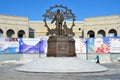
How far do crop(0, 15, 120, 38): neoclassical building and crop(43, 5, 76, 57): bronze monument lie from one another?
47.7m

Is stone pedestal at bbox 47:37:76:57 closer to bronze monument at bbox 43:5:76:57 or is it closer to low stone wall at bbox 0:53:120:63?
bronze monument at bbox 43:5:76:57

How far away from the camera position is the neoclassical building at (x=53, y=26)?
73625 millimetres

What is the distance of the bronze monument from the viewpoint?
2267 centimetres

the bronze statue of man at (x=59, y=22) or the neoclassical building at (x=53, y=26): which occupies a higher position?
the neoclassical building at (x=53, y=26)

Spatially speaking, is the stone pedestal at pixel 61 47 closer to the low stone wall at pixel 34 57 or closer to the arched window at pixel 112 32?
the low stone wall at pixel 34 57

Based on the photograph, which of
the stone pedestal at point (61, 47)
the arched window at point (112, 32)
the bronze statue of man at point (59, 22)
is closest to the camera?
the stone pedestal at point (61, 47)

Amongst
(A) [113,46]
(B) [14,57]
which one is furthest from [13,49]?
(A) [113,46]

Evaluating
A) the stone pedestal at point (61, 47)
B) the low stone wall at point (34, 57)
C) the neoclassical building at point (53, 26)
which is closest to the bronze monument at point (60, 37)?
the stone pedestal at point (61, 47)

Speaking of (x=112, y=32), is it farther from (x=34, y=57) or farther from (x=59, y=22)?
(x=59, y=22)

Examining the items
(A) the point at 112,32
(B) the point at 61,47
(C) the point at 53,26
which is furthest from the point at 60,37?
(A) the point at 112,32

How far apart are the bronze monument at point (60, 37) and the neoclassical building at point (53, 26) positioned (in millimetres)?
47707

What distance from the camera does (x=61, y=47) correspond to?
2267 centimetres

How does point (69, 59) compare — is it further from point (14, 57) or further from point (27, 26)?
point (27, 26)

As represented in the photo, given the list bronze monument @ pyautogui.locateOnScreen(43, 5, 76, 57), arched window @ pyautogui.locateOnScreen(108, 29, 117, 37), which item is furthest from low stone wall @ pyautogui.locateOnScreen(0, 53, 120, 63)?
arched window @ pyautogui.locateOnScreen(108, 29, 117, 37)
